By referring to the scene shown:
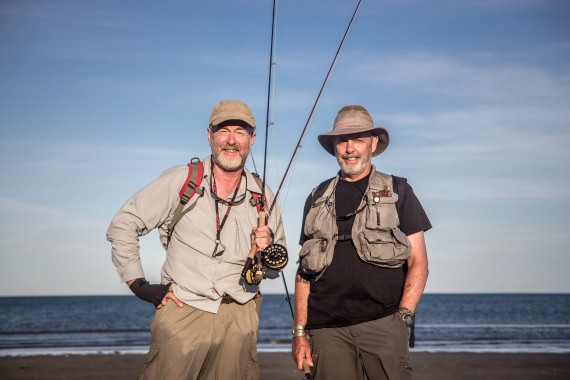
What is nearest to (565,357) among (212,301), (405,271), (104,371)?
(104,371)

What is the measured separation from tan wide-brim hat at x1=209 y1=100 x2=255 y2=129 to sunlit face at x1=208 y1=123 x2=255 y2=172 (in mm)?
69

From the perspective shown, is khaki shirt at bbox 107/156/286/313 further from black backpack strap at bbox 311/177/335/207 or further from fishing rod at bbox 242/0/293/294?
black backpack strap at bbox 311/177/335/207

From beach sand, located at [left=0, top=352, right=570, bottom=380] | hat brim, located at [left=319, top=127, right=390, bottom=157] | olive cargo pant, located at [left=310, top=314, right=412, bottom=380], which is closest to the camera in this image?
olive cargo pant, located at [left=310, top=314, right=412, bottom=380]

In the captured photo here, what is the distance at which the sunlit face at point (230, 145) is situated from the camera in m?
4.21

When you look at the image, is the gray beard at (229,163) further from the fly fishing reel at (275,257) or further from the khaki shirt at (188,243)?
the fly fishing reel at (275,257)

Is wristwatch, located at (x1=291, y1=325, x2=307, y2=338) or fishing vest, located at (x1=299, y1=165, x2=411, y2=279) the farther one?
wristwatch, located at (x1=291, y1=325, x2=307, y2=338)

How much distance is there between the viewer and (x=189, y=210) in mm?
4117

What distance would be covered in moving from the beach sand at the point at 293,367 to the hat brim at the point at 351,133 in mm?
5268

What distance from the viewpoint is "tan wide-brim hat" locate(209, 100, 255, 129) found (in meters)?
4.19

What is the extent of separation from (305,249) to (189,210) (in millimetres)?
786

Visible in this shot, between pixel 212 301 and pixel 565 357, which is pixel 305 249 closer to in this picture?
pixel 212 301

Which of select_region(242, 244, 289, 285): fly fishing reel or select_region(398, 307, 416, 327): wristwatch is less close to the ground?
→ select_region(242, 244, 289, 285): fly fishing reel

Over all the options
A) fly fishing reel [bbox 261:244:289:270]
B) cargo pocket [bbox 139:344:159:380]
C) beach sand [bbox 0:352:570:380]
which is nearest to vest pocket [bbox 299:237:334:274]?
fly fishing reel [bbox 261:244:289:270]

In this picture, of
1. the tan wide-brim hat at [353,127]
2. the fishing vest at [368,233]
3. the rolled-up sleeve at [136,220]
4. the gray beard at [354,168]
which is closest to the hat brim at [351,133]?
the tan wide-brim hat at [353,127]
